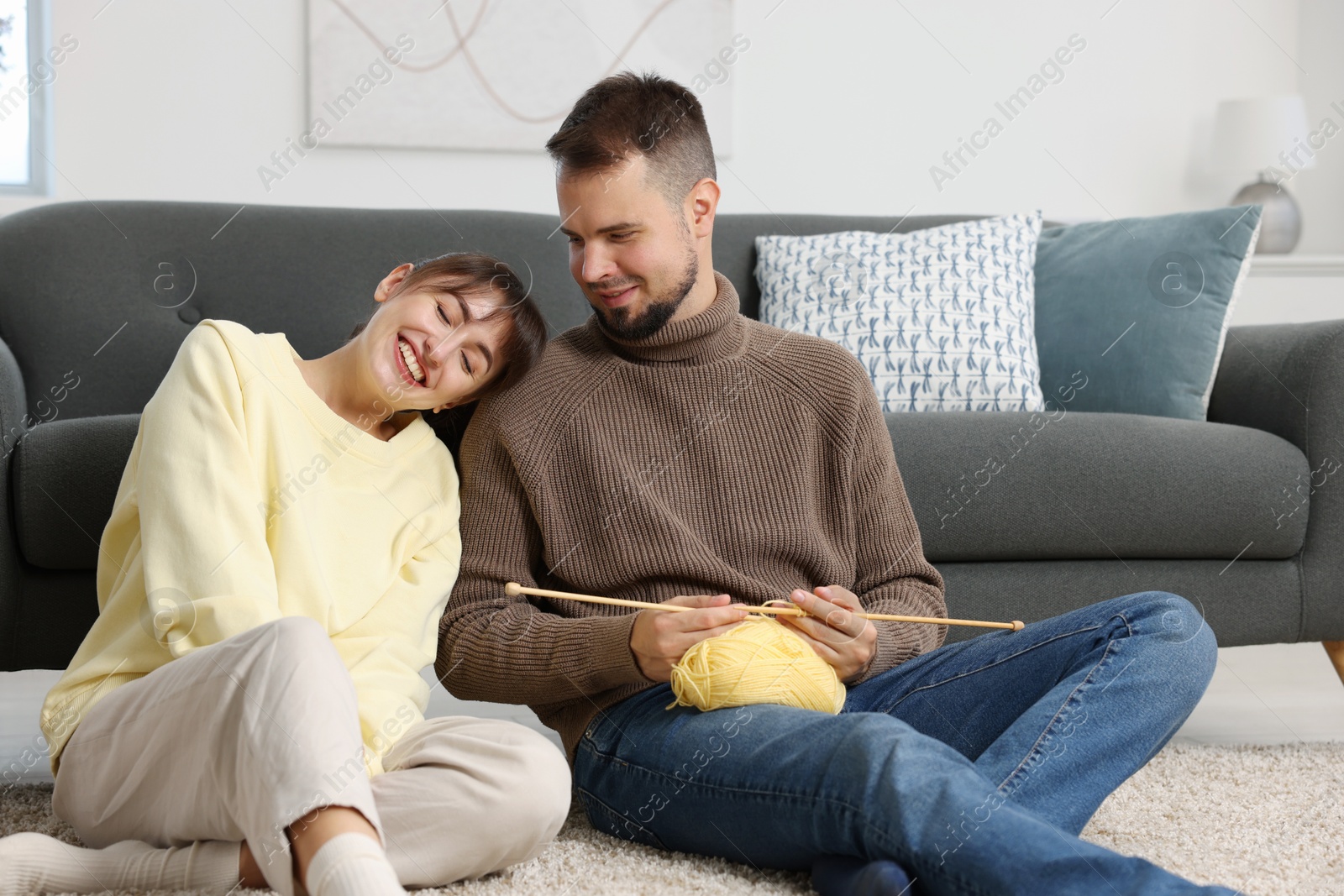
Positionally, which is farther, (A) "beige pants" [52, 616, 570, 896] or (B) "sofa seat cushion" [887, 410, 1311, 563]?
(B) "sofa seat cushion" [887, 410, 1311, 563]

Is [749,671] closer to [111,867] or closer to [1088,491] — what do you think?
[111,867]

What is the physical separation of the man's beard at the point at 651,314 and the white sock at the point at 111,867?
65cm

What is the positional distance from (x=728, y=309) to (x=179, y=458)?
62 cm

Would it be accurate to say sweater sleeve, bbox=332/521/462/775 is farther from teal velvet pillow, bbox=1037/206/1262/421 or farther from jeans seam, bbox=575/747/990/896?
teal velvet pillow, bbox=1037/206/1262/421

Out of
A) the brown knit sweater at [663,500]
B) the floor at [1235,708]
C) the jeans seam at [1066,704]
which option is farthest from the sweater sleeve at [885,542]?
the floor at [1235,708]

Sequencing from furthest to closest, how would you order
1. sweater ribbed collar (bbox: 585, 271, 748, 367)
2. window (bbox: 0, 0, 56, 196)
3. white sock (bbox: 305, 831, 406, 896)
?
window (bbox: 0, 0, 56, 196) < sweater ribbed collar (bbox: 585, 271, 748, 367) < white sock (bbox: 305, 831, 406, 896)

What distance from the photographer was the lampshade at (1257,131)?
3.08m

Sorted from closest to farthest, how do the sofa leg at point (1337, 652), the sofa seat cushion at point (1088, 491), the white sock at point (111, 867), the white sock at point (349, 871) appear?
the white sock at point (349, 871), the white sock at point (111, 867), the sofa seat cushion at point (1088, 491), the sofa leg at point (1337, 652)

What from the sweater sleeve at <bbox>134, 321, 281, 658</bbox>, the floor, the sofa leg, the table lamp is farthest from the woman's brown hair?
the table lamp

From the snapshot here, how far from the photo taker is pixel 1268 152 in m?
3.09

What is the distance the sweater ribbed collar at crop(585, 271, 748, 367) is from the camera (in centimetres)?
131

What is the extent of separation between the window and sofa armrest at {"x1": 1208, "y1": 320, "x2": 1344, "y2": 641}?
103 inches

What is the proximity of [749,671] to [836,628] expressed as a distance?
0.13m

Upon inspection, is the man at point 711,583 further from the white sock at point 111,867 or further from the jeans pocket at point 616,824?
the white sock at point 111,867
